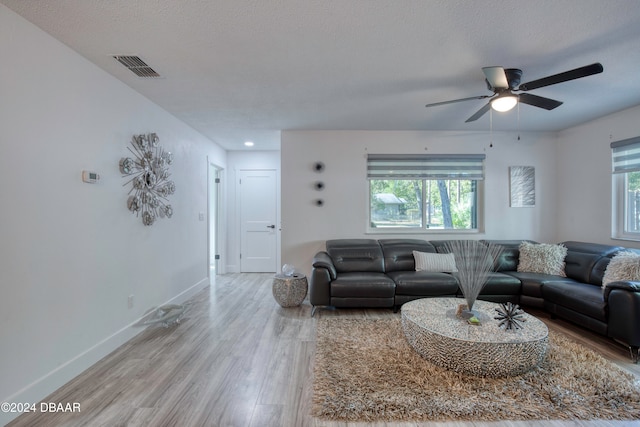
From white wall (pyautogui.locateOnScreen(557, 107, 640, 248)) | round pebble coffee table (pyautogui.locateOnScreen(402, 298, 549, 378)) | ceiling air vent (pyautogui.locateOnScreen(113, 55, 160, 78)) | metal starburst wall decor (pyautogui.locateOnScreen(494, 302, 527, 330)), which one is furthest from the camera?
white wall (pyautogui.locateOnScreen(557, 107, 640, 248))

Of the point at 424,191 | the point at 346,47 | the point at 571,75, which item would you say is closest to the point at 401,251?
the point at 424,191

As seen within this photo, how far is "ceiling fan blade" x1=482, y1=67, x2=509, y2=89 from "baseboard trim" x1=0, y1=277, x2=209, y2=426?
3752mm

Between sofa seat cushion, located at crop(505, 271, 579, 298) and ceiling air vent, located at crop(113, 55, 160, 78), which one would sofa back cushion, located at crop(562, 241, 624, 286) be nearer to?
sofa seat cushion, located at crop(505, 271, 579, 298)

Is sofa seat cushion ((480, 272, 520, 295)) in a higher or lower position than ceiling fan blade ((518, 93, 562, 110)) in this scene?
lower

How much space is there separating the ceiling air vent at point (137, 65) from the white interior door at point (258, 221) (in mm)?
3147

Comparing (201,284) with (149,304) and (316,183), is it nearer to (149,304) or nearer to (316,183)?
(149,304)

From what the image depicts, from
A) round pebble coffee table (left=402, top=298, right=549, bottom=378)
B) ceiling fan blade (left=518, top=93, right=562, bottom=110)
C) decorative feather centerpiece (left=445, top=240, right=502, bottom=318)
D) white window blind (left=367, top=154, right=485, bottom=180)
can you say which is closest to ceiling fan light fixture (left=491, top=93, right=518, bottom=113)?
ceiling fan blade (left=518, top=93, right=562, bottom=110)

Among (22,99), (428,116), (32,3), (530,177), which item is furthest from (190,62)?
(530,177)

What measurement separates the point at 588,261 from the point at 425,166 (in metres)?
2.33

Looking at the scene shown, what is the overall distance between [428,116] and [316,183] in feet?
6.11

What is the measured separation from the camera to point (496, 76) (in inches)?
83.0

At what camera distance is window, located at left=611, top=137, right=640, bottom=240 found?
3.41m

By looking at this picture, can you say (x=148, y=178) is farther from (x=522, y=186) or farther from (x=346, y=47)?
(x=522, y=186)

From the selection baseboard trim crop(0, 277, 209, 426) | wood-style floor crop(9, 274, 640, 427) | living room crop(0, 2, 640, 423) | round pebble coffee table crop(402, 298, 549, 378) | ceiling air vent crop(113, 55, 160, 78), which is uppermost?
ceiling air vent crop(113, 55, 160, 78)
